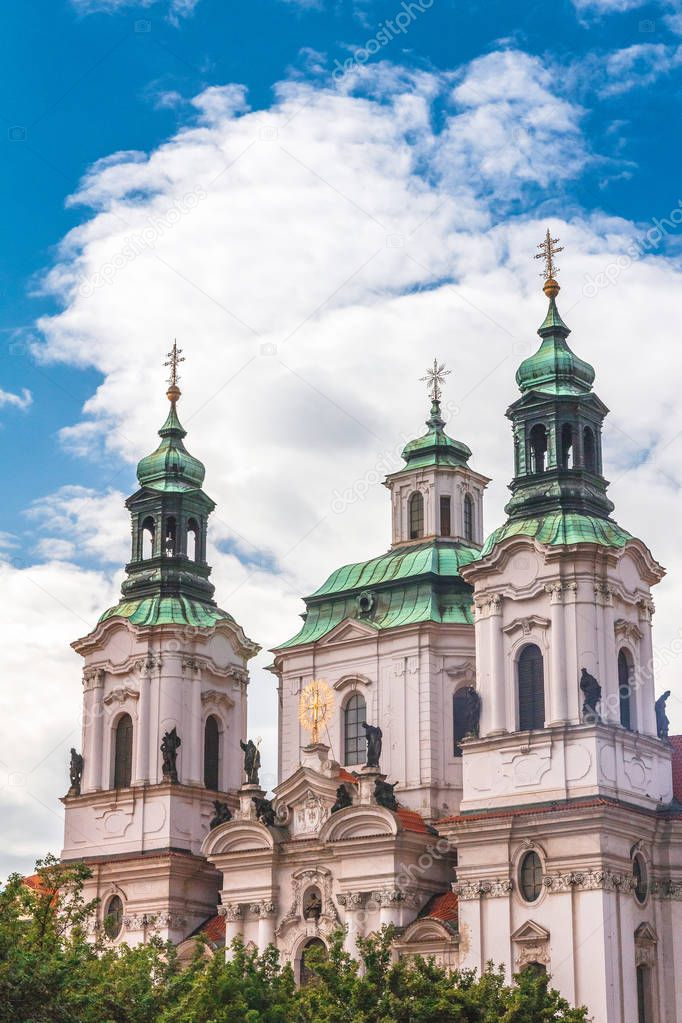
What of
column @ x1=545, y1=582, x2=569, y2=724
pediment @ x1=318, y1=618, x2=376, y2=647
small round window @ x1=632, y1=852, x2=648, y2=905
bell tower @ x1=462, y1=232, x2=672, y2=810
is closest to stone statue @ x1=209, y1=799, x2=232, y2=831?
pediment @ x1=318, y1=618, x2=376, y2=647

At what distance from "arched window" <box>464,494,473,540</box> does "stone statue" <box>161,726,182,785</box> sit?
11.2 meters

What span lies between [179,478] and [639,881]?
21255 mm

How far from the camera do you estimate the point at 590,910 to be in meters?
41.6

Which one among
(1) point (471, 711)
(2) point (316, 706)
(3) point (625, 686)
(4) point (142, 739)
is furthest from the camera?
(4) point (142, 739)

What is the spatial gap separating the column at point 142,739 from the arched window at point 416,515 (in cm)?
962

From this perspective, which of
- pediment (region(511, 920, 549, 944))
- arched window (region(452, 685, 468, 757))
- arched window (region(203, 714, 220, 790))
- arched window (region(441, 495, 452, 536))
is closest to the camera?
pediment (region(511, 920, 549, 944))

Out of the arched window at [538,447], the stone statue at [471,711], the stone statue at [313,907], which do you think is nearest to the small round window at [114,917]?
the stone statue at [313,907]

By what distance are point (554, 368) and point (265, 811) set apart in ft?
49.2

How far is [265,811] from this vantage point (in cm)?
4869

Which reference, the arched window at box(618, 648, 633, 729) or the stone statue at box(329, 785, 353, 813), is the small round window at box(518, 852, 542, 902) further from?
the stone statue at box(329, 785, 353, 813)

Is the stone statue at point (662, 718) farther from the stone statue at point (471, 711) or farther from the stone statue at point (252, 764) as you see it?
the stone statue at point (252, 764)

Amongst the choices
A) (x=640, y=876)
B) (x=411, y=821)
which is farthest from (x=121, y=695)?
(x=640, y=876)

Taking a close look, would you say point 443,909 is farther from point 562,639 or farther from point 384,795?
point 562,639

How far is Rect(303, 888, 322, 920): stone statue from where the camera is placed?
47000 millimetres
